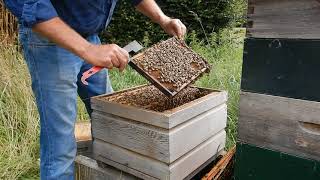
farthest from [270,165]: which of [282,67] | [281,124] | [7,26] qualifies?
[7,26]

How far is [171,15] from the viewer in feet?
21.2

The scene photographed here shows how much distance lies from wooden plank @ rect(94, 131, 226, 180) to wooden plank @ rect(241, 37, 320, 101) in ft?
1.59

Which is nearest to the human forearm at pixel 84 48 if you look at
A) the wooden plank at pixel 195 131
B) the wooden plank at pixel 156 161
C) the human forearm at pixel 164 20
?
the wooden plank at pixel 195 131

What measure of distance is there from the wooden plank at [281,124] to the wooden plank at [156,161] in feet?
1.02

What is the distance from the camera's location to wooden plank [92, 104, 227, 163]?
1.93m

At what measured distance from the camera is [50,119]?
2.17 metres

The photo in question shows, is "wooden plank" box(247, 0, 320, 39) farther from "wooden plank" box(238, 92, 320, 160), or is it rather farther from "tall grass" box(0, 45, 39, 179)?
"tall grass" box(0, 45, 39, 179)

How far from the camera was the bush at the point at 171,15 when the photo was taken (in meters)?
6.25

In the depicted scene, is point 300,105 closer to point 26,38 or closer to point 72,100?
point 72,100

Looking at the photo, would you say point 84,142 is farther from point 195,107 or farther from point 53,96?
point 195,107

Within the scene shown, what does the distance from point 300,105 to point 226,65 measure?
306cm

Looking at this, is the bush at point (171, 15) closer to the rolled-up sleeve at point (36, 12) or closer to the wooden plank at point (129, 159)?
the wooden plank at point (129, 159)

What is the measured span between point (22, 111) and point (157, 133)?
6.46 ft

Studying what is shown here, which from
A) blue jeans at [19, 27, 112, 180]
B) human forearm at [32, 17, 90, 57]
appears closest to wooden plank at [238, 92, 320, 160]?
human forearm at [32, 17, 90, 57]
